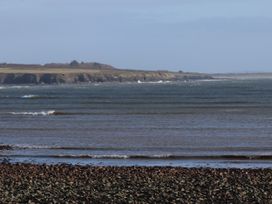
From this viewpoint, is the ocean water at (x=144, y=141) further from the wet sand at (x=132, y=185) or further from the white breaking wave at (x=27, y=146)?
the wet sand at (x=132, y=185)

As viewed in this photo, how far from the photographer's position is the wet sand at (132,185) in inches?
736

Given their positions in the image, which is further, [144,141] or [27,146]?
[144,141]

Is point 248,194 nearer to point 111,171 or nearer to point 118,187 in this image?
point 118,187

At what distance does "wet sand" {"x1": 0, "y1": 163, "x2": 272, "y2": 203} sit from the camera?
1870 centimetres

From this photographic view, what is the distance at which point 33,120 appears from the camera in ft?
185

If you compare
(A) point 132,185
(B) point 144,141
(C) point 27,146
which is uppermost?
(A) point 132,185

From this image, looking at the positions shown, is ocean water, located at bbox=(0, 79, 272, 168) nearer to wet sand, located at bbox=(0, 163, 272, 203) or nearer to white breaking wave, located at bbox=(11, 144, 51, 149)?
white breaking wave, located at bbox=(11, 144, 51, 149)

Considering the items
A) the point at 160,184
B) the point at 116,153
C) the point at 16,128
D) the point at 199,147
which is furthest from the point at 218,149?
the point at 16,128

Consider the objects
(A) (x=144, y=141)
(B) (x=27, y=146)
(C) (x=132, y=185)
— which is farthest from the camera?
(A) (x=144, y=141)

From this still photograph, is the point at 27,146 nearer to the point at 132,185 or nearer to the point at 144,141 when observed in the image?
the point at 144,141

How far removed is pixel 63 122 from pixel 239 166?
2780 centimetres

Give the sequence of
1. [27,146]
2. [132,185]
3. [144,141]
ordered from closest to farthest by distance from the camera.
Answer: [132,185]
[27,146]
[144,141]

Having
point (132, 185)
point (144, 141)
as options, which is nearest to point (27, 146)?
point (144, 141)

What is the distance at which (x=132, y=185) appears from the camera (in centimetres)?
2089
